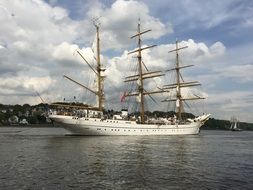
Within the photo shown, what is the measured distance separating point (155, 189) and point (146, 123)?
80731mm

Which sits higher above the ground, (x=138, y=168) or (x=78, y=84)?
(x=78, y=84)

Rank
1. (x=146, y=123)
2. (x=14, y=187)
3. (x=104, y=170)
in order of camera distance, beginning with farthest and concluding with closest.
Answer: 1. (x=146, y=123)
2. (x=104, y=170)
3. (x=14, y=187)

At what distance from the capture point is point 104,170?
32.0 meters

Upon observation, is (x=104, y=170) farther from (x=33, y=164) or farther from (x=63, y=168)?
(x=33, y=164)

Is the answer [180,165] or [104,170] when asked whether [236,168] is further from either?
[104,170]

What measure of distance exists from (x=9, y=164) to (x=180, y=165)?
16.0 m

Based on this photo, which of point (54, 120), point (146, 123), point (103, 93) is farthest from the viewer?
point (146, 123)

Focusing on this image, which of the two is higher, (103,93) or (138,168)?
(103,93)

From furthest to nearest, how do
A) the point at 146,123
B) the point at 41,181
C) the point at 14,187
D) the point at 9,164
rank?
1. the point at 146,123
2. the point at 9,164
3. the point at 41,181
4. the point at 14,187

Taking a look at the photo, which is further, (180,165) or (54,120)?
(54,120)

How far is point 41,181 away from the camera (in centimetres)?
2602

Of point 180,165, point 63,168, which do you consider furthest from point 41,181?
point 180,165

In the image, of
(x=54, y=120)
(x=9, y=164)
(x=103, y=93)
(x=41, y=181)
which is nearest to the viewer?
(x=41, y=181)

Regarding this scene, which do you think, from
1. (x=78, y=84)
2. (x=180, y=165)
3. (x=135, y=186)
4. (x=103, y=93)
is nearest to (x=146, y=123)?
(x=103, y=93)
